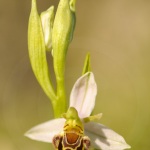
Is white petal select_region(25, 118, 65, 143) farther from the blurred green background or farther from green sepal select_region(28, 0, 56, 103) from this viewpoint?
the blurred green background

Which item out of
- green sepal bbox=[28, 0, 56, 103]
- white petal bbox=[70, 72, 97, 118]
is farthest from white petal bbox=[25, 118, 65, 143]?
green sepal bbox=[28, 0, 56, 103]

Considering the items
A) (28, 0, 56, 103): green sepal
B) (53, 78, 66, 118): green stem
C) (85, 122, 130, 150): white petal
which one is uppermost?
(28, 0, 56, 103): green sepal

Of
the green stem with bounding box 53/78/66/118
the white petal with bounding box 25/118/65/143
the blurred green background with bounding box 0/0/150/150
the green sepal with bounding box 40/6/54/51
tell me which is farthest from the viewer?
the blurred green background with bounding box 0/0/150/150

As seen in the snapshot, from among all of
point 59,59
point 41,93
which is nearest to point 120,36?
point 41,93

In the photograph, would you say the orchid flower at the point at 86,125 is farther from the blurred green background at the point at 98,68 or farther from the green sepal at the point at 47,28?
the blurred green background at the point at 98,68

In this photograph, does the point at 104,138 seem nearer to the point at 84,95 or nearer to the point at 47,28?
the point at 84,95

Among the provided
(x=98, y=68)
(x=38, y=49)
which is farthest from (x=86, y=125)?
(x=98, y=68)
